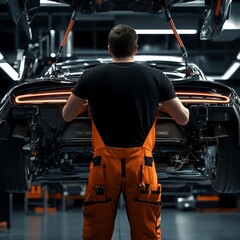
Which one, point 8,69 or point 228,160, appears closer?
point 228,160

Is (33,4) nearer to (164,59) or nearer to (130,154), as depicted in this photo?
(164,59)

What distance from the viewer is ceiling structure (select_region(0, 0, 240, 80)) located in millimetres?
12570

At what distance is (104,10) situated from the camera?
5090 mm

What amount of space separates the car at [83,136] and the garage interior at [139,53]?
3.16 m

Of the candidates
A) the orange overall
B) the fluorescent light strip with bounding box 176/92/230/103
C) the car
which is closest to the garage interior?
the car

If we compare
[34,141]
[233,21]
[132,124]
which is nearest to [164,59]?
[34,141]

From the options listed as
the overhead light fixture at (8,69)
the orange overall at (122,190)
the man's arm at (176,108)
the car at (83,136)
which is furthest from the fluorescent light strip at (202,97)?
the overhead light fixture at (8,69)

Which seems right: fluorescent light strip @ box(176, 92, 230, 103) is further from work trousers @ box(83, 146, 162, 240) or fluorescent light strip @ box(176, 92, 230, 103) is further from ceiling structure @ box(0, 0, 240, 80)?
ceiling structure @ box(0, 0, 240, 80)

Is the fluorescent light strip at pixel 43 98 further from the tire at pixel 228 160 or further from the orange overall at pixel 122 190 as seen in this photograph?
the tire at pixel 228 160

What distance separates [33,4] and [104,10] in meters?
0.55

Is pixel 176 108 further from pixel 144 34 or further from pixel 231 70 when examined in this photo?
pixel 231 70

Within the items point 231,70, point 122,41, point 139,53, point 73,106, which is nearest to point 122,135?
point 73,106

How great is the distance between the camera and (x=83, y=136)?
4.38 m

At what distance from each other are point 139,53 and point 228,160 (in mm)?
13244
